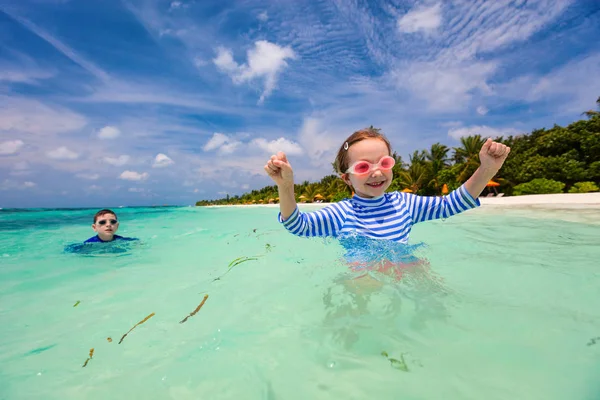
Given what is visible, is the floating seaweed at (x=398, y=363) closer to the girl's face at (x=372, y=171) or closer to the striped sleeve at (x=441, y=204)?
the girl's face at (x=372, y=171)

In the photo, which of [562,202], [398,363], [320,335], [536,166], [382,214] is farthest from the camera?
[536,166]

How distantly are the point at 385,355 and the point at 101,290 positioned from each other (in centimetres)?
298

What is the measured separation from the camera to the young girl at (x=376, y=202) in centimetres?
219

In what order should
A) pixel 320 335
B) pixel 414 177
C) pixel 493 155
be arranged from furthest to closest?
pixel 414 177, pixel 493 155, pixel 320 335

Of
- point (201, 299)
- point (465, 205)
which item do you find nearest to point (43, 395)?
point (201, 299)

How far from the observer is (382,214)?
245cm

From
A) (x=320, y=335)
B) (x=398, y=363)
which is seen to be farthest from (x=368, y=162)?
(x=398, y=363)

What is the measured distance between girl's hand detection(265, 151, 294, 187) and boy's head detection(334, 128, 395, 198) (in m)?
0.66

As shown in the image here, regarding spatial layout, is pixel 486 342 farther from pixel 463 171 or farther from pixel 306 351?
pixel 463 171

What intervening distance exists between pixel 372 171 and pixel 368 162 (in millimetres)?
86

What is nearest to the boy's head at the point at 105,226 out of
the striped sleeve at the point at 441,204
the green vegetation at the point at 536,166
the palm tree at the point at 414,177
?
the striped sleeve at the point at 441,204

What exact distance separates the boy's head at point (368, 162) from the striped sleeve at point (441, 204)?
1.28 ft

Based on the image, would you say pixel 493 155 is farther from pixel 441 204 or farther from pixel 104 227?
pixel 104 227

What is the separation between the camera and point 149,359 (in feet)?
4.98
